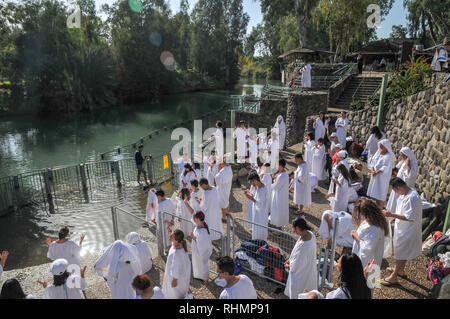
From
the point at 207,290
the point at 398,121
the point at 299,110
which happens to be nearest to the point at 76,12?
the point at 299,110

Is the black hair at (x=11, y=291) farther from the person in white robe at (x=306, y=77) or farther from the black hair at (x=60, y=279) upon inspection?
the person in white robe at (x=306, y=77)

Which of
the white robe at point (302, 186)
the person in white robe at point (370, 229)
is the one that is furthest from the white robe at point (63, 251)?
the white robe at point (302, 186)

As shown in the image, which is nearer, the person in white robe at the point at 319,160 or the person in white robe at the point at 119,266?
the person in white robe at the point at 119,266

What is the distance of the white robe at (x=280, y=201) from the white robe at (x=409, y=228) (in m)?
2.52

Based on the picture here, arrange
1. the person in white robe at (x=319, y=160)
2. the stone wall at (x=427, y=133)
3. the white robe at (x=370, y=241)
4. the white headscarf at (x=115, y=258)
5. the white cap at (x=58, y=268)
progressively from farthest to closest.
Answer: the person in white robe at (x=319, y=160) < the stone wall at (x=427, y=133) < the white headscarf at (x=115, y=258) < the white robe at (x=370, y=241) < the white cap at (x=58, y=268)

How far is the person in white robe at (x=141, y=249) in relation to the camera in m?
5.53

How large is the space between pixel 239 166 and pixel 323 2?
726 inches

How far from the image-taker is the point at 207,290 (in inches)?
205

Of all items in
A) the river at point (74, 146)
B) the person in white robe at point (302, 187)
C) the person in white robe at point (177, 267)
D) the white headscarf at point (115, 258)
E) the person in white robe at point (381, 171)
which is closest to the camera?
the white headscarf at point (115, 258)

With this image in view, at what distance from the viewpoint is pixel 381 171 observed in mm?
7230

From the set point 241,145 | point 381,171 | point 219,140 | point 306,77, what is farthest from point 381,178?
point 306,77

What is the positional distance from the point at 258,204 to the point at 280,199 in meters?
0.69

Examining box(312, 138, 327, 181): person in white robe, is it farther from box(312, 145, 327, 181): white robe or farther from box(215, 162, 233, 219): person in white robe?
box(215, 162, 233, 219): person in white robe

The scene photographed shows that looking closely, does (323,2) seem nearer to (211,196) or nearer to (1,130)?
(211,196)
